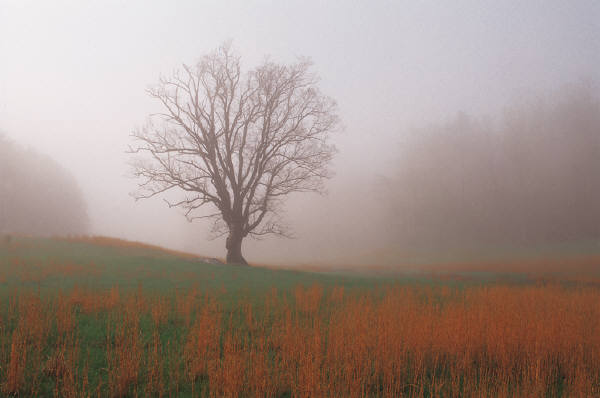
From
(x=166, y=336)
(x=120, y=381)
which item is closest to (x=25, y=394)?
(x=120, y=381)

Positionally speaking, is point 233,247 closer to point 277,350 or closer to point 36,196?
point 277,350

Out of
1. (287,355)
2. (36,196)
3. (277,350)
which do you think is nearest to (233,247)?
(277,350)

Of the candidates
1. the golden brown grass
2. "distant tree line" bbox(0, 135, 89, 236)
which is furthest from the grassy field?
"distant tree line" bbox(0, 135, 89, 236)

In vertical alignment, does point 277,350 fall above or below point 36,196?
below

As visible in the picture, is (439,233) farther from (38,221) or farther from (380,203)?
(38,221)

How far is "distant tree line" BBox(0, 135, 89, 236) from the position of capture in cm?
4112

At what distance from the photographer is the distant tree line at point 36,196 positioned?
135 ft

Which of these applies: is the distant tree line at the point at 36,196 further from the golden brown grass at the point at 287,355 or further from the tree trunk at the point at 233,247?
the golden brown grass at the point at 287,355

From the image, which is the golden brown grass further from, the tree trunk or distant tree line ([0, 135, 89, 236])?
distant tree line ([0, 135, 89, 236])

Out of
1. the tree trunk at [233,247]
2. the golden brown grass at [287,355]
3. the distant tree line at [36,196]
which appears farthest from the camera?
the distant tree line at [36,196]

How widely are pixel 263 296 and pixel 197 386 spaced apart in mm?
7647

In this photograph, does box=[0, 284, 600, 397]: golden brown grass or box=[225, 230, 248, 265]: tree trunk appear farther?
box=[225, 230, 248, 265]: tree trunk

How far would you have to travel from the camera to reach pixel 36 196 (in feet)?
149

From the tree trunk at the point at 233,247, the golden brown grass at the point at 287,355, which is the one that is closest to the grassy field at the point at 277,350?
the golden brown grass at the point at 287,355
